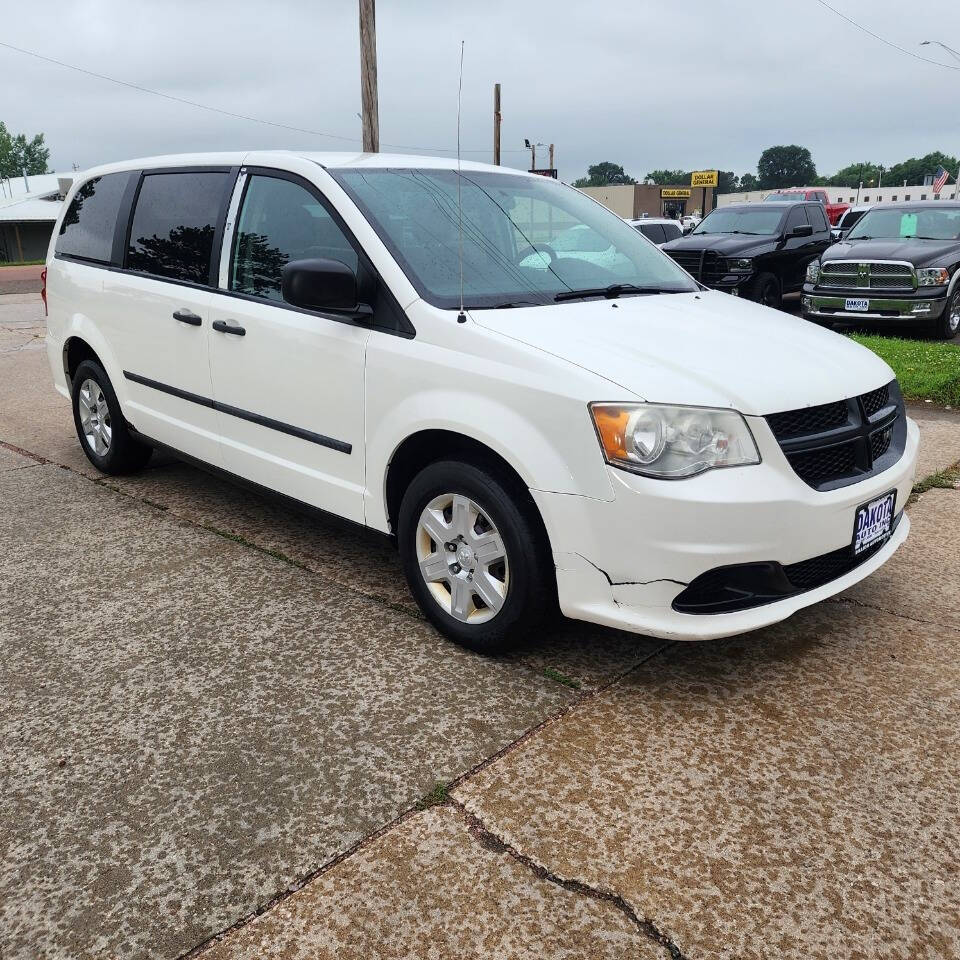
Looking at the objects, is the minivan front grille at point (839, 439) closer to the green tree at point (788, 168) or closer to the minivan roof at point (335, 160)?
the minivan roof at point (335, 160)

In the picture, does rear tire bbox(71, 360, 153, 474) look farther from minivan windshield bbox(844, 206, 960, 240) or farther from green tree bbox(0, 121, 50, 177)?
green tree bbox(0, 121, 50, 177)

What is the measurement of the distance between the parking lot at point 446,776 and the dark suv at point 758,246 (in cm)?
904

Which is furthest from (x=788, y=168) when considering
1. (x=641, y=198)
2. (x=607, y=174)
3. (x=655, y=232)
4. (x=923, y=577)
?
(x=923, y=577)

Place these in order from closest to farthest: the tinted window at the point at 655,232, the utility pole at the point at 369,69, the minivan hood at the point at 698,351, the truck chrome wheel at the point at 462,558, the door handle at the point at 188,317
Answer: the minivan hood at the point at 698,351
the truck chrome wheel at the point at 462,558
the door handle at the point at 188,317
the utility pole at the point at 369,69
the tinted window at the point at 655,232

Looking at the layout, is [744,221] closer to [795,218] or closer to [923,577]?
[795,218]

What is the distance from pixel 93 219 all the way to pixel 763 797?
186 inches

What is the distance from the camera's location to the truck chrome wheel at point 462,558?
10.5ft

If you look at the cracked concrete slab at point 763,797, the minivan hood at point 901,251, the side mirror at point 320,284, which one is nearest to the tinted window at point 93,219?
the side mirror at point 320,284

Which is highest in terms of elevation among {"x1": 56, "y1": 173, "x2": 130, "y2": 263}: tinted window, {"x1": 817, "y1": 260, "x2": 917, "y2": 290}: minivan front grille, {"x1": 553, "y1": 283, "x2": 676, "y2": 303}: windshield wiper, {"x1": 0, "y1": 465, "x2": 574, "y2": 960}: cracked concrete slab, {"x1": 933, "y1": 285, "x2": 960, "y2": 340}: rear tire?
{"x1": 56, "y1": 173, "x2": 130, "y2": 263}: tinted window

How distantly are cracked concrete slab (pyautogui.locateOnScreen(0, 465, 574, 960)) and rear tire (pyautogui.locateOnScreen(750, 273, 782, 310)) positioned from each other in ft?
33.6

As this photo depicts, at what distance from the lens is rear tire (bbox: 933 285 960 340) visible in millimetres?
10867

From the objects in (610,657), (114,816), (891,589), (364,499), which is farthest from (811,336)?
(114,816)

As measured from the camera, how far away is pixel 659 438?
280 cm

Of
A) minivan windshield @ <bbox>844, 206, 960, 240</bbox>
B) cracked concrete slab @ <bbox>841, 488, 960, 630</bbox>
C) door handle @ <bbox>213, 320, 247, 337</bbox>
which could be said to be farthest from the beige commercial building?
door handle @ <bbox>213, 320, 247, 337</bbox>
